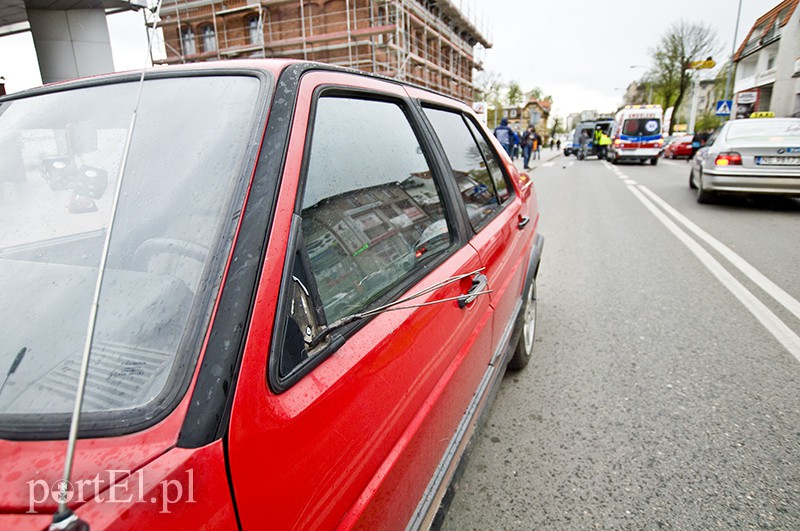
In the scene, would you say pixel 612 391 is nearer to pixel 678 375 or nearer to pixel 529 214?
pixel 678 375

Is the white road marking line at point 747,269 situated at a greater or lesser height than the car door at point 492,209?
lesser

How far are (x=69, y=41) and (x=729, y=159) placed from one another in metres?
11.7

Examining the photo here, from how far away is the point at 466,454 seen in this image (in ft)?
5.20

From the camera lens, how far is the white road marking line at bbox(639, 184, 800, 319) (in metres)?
3.75

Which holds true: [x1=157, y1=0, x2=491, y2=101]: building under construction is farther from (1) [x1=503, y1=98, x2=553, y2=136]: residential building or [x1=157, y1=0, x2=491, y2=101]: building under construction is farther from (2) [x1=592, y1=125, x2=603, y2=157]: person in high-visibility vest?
(1) [x1=503, y1=98, x2=553, y2=136]: residential building


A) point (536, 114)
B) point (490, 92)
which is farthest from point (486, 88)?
point (536, 114)

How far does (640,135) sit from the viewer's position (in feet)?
72.8

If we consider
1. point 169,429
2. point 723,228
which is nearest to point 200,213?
point 169,429

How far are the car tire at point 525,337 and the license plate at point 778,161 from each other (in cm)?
665

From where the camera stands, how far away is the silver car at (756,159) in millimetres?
7066

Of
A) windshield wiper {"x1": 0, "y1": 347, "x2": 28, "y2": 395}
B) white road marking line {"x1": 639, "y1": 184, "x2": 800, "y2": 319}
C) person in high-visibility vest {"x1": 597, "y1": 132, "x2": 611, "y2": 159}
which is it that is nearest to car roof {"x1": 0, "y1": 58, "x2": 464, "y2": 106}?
windshield wiper {"x1": 0, "y1": 347, "x2": 28, "y2": 395}

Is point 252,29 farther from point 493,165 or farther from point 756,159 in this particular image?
point 493,165

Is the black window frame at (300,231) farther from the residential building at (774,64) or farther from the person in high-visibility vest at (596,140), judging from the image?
the residential building at (774,64)

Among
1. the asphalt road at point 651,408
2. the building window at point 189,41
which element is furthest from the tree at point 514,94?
the asphalt road at point 651,408
